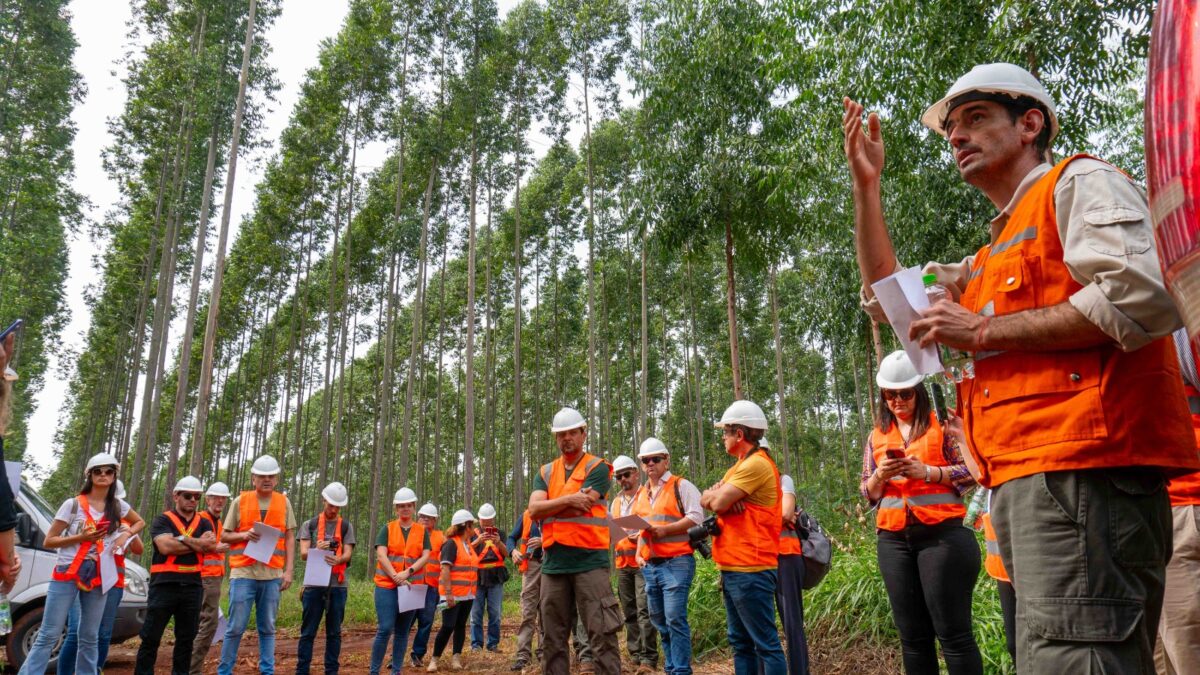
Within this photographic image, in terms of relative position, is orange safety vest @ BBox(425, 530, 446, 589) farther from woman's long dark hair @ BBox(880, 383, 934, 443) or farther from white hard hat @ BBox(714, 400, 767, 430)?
woman's long dark hair @ BBox(880, 383, 934, 443)

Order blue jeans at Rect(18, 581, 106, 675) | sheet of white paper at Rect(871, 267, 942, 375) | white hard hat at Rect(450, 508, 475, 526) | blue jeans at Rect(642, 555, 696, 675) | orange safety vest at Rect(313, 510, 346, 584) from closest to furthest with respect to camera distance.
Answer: sheet of white paper at Rect(871, 267, 942, 375)
blue jeans at Rect(18, 581, 106, 675)
blue jeans at Rect(642, 555, 696, 675)
orange safety vest at Rect(313, 510, 346, 584)
white hard hat at Rect(450, 508, 475, 526)

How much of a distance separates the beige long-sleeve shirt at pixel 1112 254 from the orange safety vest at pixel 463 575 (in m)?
8.53

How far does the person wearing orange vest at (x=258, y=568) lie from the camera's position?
6.57 metres

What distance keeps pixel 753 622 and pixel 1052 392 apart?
3376mm

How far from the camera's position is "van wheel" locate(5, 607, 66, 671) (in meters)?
6.64

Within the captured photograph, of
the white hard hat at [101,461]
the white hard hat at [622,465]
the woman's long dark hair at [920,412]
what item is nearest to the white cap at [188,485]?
the white hard hat at [101,461]

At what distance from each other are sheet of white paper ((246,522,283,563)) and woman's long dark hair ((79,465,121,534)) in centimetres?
106

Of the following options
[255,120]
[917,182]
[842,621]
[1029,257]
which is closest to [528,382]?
[255,120]

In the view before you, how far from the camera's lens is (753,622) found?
440 centimetres

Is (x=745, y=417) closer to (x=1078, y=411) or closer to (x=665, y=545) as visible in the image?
(x=665, y=545)

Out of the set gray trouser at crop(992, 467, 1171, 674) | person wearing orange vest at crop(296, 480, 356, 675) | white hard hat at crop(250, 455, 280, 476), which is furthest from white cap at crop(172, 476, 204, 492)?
gray trouser at crop(992, 467, 1171, 674)

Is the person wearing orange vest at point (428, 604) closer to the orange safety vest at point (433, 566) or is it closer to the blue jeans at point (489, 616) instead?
the orange safety vest at point (433, 566)

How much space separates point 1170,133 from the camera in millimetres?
770

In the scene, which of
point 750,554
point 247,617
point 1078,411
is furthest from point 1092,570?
point 247,617
